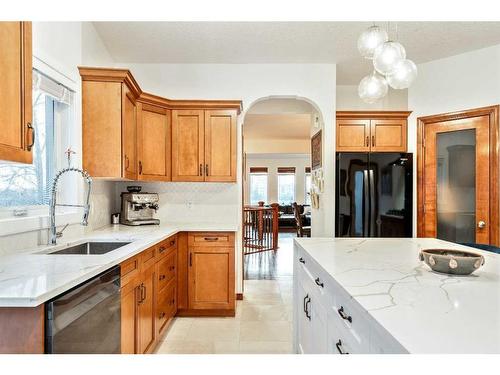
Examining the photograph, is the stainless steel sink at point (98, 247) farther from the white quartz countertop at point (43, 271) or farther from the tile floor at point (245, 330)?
the tile floor at point (245, 330)

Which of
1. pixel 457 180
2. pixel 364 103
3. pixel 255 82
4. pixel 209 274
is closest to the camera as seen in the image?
pixel 209 274

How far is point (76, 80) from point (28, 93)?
1.30 meters

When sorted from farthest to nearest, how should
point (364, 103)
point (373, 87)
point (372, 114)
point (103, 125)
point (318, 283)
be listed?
point (364, 103) < point (372, 114) < point (103, 125) < point (373, 87) < point (318, 283)

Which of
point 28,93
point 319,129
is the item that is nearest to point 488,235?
point 319,129

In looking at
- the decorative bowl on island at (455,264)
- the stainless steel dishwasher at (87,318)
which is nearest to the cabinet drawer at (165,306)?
the stainless steel dishwasher at (87,318)

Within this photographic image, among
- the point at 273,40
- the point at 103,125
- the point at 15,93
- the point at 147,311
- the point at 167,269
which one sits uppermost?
the point at 273,40

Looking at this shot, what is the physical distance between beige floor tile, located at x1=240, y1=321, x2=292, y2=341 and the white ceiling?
9.03 feet

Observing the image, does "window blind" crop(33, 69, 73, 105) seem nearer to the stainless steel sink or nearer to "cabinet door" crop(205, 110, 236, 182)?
the stainless steel sink

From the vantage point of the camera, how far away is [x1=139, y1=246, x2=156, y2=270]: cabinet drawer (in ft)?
6.73

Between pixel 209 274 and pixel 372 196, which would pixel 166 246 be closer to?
pixel 209 274

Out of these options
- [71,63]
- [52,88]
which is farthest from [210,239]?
[71,63]

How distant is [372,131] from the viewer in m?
3.75

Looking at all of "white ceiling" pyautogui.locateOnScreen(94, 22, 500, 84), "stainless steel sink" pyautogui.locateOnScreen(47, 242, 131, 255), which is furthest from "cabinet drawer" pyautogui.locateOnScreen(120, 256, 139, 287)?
"white ceiling" pyautogui.locateOnScreen(94, 22, 500, 84)

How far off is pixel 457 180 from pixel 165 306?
338cm
